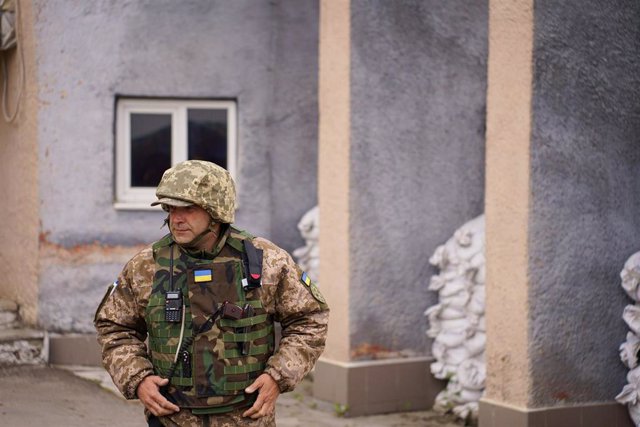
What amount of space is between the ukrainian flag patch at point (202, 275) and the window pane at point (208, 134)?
553 centimetres

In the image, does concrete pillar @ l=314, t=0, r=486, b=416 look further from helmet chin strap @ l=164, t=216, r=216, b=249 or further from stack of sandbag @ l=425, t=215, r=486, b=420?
helmet chin strap @ l=164, t=216, r=216, b=249

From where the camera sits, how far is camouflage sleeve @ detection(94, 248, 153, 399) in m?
4.24

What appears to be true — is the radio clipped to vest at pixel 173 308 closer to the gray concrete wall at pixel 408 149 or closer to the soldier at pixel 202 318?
the soldier at pixel 202 318

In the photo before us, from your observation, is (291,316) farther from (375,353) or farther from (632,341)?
(375,353)

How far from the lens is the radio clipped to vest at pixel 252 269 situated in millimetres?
4238

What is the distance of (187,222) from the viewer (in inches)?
165

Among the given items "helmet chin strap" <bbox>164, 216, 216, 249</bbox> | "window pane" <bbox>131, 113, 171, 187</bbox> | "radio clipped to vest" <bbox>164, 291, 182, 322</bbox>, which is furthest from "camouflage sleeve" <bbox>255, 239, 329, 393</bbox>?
"window pane" <bbox>131, 113, 171, 187</bbox>

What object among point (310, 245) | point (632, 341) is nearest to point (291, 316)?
point (632, 341)

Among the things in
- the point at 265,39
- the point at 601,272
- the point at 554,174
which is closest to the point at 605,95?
the point at 554,174

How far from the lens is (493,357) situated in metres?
6.59

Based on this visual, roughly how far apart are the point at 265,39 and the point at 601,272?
430 centimetres

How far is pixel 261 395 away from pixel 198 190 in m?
0.83

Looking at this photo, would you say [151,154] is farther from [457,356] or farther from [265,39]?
[457,356]

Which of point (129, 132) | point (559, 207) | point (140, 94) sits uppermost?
point (140, 94)
